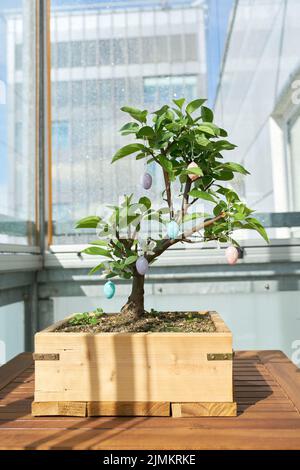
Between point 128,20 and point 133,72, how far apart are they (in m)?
0.25

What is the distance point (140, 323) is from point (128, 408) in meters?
0.20

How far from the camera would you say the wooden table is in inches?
31.2

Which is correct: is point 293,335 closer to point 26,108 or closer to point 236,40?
point 236,40

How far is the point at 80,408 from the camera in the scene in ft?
3.09

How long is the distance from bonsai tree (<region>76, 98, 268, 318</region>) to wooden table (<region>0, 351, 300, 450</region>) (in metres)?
0.31

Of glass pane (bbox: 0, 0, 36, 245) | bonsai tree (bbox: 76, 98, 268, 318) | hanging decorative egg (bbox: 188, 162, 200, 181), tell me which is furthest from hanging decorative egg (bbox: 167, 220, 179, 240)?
glass pane (bbox: 0, 0, 36, 245)

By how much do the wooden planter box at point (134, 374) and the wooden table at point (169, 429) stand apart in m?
0.03

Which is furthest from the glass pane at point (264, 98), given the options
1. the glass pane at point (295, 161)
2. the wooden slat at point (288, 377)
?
the wooden slat at point (288, 377)

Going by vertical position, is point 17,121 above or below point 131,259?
above

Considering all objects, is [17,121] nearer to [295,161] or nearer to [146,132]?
[146,132]

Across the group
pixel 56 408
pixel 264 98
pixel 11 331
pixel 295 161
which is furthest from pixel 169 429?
pixel 264 98

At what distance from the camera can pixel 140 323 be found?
106 centimetres

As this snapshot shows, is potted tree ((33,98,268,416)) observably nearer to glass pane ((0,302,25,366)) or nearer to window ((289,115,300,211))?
glass pane ((0,302,25,366))

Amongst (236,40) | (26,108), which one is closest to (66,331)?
(26,108)
